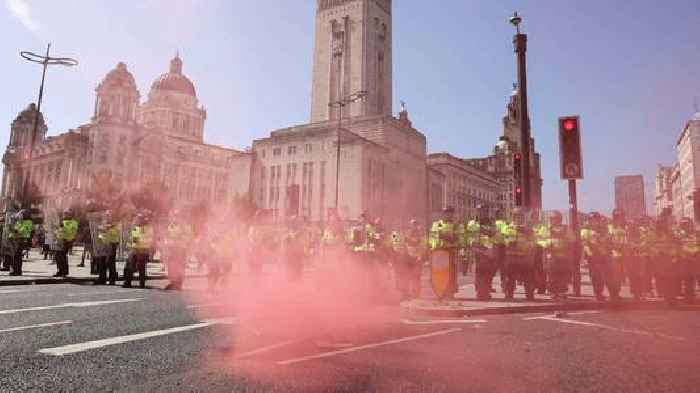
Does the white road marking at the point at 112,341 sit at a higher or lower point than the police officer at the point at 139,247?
lower

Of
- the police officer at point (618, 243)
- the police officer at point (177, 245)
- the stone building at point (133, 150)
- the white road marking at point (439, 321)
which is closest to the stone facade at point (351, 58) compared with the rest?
the stone building at point (133, 150)

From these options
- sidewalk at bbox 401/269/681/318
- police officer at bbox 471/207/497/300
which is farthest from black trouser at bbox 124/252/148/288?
police officer at bbox 471/207/497/300

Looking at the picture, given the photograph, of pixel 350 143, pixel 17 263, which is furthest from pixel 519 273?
pixel 350 143

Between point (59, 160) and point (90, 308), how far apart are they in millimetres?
95289

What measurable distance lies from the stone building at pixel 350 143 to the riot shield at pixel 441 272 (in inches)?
1804

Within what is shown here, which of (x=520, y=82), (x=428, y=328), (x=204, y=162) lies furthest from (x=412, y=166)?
(x=428, y=328)

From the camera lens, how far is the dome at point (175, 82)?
89.8m

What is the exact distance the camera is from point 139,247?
1136 cm

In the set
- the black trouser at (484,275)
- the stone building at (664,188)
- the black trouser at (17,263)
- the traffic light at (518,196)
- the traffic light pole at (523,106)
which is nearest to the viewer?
the black trouser at (484,275)

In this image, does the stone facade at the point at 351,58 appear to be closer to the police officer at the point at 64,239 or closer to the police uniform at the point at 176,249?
the police officer at the point at 64,239

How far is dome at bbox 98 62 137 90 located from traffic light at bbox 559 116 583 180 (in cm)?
7510

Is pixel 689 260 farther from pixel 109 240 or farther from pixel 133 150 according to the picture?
pixel 133 150

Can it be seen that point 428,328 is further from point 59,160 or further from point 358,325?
point 59,160

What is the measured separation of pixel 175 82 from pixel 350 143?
50.2 m
